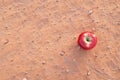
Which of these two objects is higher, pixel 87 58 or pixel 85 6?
pixel 85 6

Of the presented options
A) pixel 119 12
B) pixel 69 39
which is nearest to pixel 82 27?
pixel 69 39

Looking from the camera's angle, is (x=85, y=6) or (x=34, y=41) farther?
(x=85, y=6)

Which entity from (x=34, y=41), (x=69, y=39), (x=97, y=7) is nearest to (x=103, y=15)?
(x=97, y=7)

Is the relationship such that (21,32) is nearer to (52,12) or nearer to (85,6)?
(52,12)
